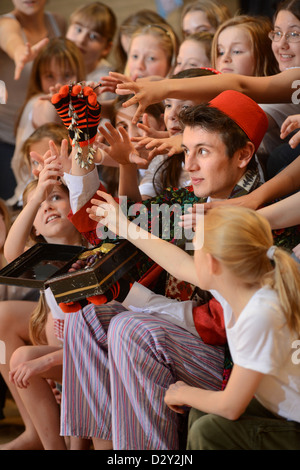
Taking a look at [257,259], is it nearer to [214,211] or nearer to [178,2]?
[214,211]

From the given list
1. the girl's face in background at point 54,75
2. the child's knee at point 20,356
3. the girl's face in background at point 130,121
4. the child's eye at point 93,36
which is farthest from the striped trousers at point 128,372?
the child's eye at point 93,36

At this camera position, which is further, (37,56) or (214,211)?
(37,56)

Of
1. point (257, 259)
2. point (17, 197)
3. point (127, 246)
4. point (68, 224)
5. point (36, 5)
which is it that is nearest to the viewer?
point (257, 259)

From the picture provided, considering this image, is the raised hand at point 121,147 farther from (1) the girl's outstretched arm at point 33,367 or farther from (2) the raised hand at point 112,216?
(1) the girl's outstretched arm at point 33,367

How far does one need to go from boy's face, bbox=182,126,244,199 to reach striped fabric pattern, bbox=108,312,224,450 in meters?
0.35

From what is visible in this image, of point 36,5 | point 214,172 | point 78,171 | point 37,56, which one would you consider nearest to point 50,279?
point 78,171

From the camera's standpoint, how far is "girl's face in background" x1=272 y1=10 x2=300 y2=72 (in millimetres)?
1931

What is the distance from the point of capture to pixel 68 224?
193 centimetres

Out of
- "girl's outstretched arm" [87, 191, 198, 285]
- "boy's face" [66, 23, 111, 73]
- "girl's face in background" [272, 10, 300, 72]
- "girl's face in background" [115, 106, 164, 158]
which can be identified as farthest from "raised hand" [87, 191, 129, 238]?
"boy's face" [66, 23, 111, 73]

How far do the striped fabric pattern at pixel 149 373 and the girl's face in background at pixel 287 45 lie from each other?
975mm

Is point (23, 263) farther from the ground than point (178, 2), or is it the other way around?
point (178, 2)

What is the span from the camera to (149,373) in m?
1.39

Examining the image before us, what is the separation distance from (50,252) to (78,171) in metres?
0.23

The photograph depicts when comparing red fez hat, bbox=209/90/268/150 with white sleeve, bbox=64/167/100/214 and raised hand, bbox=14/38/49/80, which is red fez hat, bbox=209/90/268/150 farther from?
raised hand, bbox=14/38/49/80
